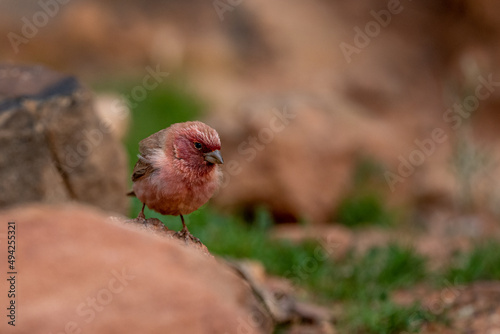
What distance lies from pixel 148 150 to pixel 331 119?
7060mm

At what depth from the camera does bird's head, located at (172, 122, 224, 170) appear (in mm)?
2641

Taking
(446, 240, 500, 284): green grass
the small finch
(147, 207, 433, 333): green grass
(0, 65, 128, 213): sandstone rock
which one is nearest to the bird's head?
the small finch

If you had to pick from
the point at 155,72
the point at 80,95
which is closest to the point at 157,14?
the point at 155,72

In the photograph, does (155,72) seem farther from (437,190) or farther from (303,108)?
(437,190)

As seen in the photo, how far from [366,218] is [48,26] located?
8.23 m

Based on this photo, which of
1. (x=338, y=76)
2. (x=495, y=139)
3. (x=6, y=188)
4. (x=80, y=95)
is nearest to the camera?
(x=6, y=188)

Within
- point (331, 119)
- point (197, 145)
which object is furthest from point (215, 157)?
point (331, 119)

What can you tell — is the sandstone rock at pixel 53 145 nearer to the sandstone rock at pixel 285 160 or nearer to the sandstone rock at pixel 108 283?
the sandstone rock at pixel 108 283

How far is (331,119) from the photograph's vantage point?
972 cm

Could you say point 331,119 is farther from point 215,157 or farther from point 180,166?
point 215,157

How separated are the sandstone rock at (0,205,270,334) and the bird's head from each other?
40cm

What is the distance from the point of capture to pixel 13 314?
7.23 feet

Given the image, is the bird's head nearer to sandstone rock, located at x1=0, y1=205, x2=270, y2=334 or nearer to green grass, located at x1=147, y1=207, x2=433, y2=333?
sandstone rock, located at x1=0, y1=205, x2=270, y2=334

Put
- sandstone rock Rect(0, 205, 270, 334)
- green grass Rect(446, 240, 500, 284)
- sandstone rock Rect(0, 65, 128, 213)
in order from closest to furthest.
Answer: sandstone rock Rect(0, 205, 270, 334) < sandstone rock Rect(0, 65, 128, 213) < green grass Rect(446, 240, 500, 284)
